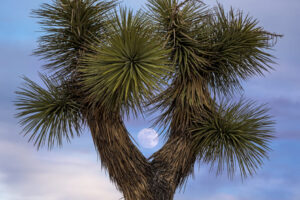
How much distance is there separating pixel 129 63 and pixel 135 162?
1875 millimetres

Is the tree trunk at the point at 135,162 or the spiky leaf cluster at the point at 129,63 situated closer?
the spiky leaf cluster at the point at 129,63

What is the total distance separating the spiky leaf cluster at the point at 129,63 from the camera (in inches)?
292

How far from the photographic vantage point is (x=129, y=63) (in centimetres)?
749

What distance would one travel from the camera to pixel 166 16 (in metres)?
8.67

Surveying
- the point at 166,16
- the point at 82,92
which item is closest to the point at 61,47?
the point at 82,92

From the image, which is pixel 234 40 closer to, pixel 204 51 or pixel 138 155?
pixel 204 51

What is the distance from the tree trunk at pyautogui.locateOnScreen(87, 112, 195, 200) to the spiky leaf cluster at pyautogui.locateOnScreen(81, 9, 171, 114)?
0.71 meters

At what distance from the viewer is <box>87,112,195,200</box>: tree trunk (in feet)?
27.0

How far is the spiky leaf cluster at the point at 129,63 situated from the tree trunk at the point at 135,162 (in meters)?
0.71

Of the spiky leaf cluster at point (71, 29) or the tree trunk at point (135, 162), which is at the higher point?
the spiky leaf cluster at point (71, 29)

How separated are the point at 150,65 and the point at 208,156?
223 centimetres

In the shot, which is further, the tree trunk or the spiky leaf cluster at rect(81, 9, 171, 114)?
the tree trunk

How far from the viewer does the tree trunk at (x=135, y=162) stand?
27.0 feet

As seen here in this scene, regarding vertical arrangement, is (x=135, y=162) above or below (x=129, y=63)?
below
